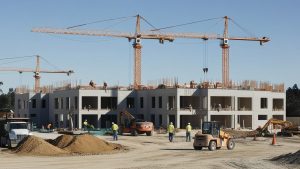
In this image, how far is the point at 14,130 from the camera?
4241 centimetres

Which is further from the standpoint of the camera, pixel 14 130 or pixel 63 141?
pixel 14 130

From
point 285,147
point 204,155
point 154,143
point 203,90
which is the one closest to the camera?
point 204,155

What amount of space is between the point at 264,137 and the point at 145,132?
12.4m

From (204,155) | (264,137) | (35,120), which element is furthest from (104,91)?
(204,155)

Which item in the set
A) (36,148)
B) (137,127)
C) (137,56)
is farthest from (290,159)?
(137,56)

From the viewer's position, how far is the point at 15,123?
42562 millimetres

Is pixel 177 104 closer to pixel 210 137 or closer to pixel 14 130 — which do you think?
pixel 210 137

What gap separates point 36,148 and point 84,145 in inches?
142

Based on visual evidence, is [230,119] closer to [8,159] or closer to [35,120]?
[35,120]

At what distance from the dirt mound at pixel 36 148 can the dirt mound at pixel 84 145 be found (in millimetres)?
1296

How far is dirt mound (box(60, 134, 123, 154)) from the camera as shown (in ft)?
129

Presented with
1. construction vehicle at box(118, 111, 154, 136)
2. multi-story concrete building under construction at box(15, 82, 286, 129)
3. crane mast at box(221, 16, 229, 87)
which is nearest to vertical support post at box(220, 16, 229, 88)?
crane mast at box(221, 16, 229, 87)

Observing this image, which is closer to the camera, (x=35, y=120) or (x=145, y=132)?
(x=145, y=132)

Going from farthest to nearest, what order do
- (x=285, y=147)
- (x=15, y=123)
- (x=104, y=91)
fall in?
(x=104, y=91) < (x=285, y=147) < (x=15, y=123)
